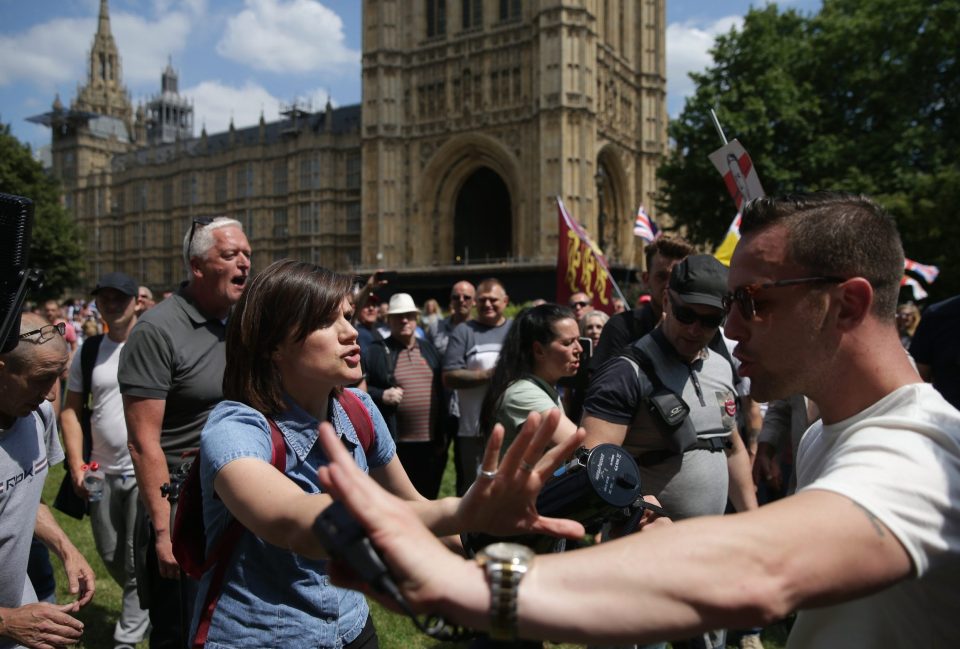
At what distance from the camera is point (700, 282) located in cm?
299

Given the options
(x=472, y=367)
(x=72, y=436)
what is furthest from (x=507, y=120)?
(x=72, y=436)

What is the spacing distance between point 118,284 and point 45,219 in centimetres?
3627

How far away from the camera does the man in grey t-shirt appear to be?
5953mm

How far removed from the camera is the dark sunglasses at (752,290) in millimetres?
1351

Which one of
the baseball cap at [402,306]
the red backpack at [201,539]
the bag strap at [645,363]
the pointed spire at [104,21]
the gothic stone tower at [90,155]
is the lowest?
the red backpack at [201,539]

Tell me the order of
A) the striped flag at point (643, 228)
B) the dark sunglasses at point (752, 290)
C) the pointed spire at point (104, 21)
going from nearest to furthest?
1. the dark sunglasses at point (752, 290)
2. the striped flag at point (643, 228)
3. the pointed spire at point (104, 21)

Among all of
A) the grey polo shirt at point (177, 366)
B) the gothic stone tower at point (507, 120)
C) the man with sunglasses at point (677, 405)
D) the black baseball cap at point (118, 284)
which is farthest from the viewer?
the gothic stone tower at point (507, 120)

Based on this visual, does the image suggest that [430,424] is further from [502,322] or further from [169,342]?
[169,342]

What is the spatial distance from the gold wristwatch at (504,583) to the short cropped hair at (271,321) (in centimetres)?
112

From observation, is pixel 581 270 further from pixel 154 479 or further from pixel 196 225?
pixel 154 479

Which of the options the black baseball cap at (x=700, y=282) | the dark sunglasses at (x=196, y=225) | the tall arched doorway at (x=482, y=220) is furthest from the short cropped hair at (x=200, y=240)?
the tall arched doorway at (x=482, y=220)

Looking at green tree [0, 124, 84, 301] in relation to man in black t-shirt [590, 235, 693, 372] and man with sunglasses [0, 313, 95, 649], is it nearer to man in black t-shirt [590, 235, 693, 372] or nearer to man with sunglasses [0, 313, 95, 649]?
man in black t-shirt [590, 235, 693, 372]

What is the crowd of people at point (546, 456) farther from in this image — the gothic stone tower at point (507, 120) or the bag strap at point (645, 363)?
the gothic stone tower at point (507, 120)

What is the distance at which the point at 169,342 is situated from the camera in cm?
312
